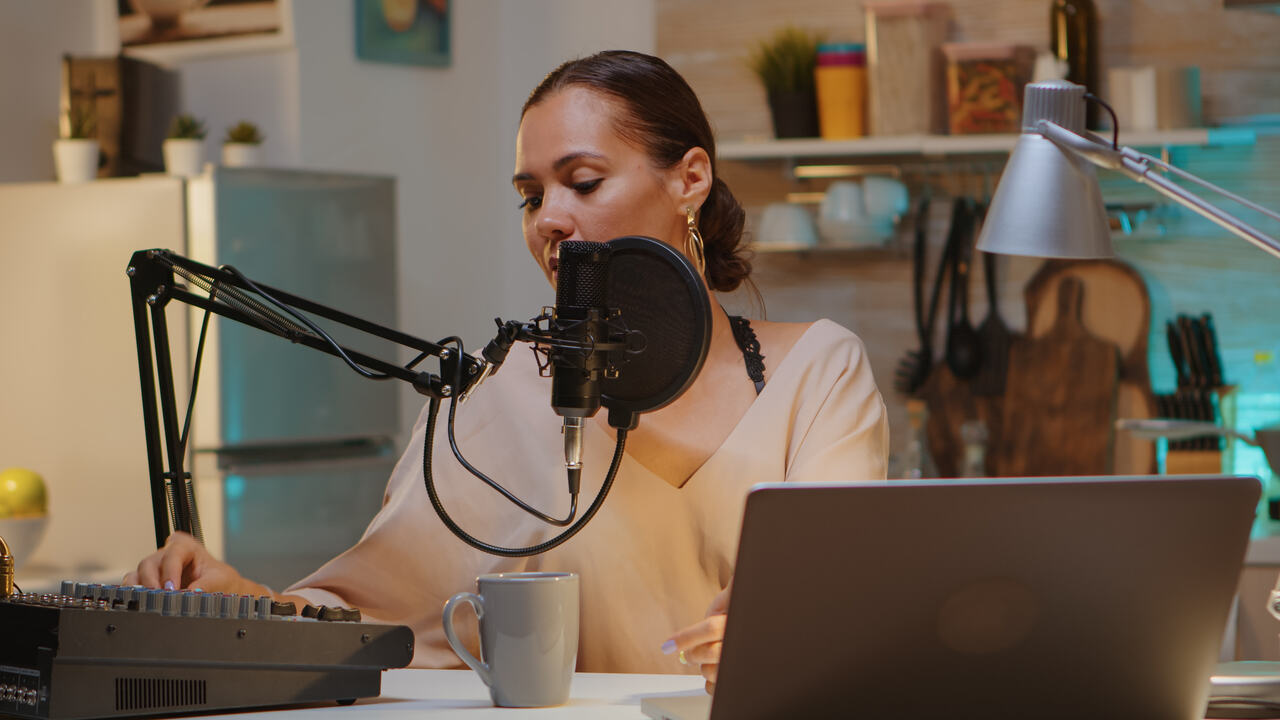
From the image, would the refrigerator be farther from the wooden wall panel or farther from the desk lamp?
the desk lamp

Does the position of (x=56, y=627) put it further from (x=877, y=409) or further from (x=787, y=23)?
(x=787, y=23)

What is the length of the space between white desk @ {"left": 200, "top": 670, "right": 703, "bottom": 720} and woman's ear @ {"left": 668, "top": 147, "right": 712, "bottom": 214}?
58 cm

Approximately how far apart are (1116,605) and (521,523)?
0.78m

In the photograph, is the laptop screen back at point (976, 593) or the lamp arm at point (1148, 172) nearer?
the laptop screen back at point (976, 593)

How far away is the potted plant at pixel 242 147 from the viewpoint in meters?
3.15

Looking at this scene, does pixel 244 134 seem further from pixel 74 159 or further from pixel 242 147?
pixel 74 159

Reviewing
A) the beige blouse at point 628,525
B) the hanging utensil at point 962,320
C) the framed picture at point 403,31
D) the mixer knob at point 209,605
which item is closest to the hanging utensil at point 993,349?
the hanging utensil at point 962,320

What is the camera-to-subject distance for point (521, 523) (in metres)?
1.50

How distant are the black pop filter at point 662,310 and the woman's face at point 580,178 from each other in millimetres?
375

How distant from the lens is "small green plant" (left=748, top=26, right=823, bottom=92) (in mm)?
3188

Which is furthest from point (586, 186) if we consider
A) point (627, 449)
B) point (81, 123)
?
point (81, 123)

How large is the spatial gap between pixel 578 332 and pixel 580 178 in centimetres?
52

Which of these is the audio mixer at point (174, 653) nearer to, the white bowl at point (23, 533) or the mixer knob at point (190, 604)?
the mixer knob at point (190, 604)

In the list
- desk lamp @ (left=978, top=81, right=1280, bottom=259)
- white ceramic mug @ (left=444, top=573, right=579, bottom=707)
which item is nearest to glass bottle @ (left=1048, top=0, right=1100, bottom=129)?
desk lamp @ (left=978, top=81, right=1280, bottom=259)
